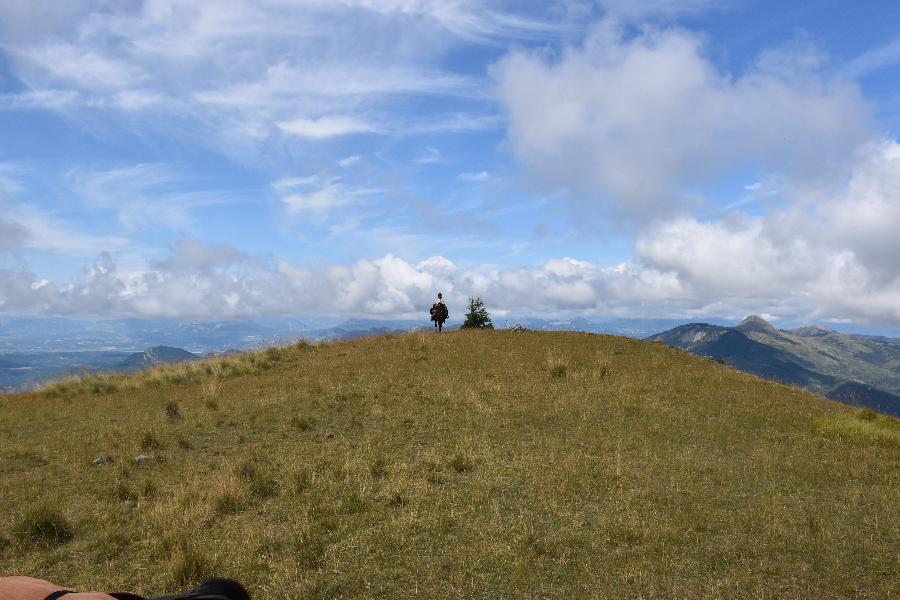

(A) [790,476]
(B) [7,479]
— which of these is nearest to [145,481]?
(B) [7,479]

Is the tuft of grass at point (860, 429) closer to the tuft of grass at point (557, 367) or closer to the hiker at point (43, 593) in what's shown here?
the tuft of grass at point (557, 367)

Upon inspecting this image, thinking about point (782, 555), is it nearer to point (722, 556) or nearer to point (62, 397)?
point (722, 556)

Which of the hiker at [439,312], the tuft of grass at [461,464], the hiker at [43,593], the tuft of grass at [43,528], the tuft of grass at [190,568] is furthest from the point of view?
the hiker at [439,312]

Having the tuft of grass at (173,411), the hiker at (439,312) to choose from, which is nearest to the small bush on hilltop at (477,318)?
the hiker at (439,312)

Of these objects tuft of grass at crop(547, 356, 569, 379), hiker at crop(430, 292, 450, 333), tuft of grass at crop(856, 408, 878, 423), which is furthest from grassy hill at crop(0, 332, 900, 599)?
hiker at crop(430, 292, 450, 333)

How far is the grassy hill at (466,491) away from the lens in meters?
8.23

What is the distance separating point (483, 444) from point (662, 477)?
186 inches

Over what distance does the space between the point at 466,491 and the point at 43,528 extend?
8.26 metres

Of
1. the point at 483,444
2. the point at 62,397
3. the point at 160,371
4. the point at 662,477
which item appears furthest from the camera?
the point at 160,371

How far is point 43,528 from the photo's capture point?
32.8ft

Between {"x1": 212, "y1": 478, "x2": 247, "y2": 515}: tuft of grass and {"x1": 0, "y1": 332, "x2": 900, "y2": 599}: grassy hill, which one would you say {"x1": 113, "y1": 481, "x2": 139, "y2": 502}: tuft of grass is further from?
{"x1": 212, "y1": 478, "x2": 247, "y2": 515}: tuft of grass

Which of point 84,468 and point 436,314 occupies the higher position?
point 436,314

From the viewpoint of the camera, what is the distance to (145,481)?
1272cm

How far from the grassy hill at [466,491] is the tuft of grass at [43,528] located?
39 millimetres
